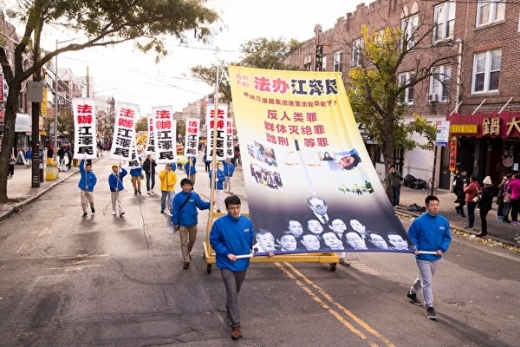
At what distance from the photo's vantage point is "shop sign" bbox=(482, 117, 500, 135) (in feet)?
59.5

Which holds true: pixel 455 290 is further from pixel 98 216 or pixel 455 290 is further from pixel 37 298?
pixel 98 216

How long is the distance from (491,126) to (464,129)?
1571 mm

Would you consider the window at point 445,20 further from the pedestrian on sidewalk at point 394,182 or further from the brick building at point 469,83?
the pedestrian on sidewalk at point 394,182

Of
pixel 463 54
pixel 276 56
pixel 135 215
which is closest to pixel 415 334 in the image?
pixel 135 215

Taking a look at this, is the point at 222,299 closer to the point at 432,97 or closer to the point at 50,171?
the point at 432,97

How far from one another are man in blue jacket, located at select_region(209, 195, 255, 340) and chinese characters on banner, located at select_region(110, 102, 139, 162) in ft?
31.5

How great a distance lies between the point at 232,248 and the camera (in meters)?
5.91

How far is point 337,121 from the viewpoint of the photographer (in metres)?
7.34

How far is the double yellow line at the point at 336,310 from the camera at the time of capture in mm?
5918

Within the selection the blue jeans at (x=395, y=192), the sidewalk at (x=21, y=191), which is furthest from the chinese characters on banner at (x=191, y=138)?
the blue jeans at (x=395, y=192)

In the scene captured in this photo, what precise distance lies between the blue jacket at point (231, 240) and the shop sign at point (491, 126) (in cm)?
1565

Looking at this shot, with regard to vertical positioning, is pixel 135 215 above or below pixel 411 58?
below

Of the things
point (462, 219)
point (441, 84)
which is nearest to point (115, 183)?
point (462, 219)

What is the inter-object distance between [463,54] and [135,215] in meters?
16.7
